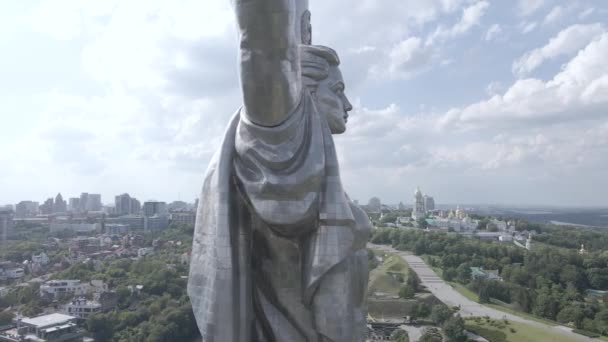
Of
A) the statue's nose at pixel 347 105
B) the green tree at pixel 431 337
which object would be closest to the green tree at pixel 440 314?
the green tree at pixel 431 337

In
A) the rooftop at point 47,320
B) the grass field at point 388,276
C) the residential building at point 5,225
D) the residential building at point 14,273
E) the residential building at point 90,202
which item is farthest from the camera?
the residential building at point 90,202

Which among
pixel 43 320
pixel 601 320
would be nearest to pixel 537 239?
pixel 601 320

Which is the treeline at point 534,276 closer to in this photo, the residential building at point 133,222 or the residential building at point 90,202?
the residential building at point 133,222

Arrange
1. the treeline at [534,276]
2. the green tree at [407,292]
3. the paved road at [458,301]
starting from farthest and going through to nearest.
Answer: the green tree at [407,292]
the treeline at [534,276]
the paved road at [458,301]

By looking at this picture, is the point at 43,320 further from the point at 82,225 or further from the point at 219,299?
the point at 82,225

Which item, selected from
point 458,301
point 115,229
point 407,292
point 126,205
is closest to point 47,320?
point 407,292

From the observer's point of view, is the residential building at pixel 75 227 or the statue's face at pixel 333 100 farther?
the residential building at pixel 75 227

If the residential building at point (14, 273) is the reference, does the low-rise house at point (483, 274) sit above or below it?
below
